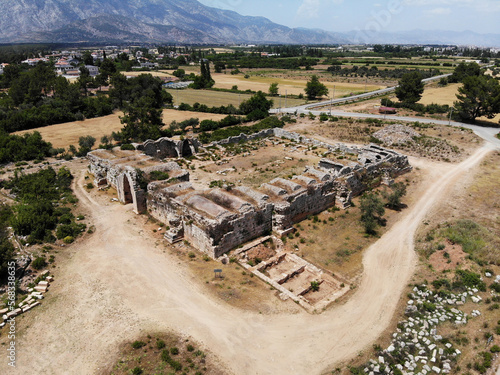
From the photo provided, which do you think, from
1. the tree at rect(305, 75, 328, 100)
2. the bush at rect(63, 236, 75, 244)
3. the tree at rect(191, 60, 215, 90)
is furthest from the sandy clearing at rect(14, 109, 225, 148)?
the tree at rect(191, 60, 215, 90)

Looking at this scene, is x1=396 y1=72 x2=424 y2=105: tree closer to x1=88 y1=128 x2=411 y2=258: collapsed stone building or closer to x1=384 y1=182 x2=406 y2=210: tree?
x1=88 y1=128 x2=411 y2=258: collapsed stone building

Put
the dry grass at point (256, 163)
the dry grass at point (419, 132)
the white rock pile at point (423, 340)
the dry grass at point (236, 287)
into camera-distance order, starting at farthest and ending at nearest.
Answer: the dry grass at point (419, 132)
the dry grass at point (256, 163)
the dry grass at point (236, 287)
the white rock pile at point (423, 340)

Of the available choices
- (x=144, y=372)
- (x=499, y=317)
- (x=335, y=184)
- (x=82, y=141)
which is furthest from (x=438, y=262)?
(x=82, y=141)

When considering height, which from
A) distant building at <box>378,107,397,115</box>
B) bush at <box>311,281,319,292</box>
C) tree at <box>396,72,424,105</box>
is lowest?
bush at <box>311,281,319,292</box>

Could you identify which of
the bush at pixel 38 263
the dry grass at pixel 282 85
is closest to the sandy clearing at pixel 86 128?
the bush at pixel 38 263

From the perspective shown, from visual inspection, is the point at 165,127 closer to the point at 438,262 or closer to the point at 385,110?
the point at 385,110

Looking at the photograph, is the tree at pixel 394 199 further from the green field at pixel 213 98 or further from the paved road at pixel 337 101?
the green field at pixel 213 98

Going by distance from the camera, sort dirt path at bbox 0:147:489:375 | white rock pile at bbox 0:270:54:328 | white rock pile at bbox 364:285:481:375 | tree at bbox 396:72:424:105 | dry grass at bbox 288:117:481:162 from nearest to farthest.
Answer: white rock pile at bbox 364:285:481:375 < dirt path at bbox 0:147:489:375 < white rock pile at bbox 0:270:54:328 < dry grass at bbox 288:117:481:162 < tree at bbox 396:72:424:105
